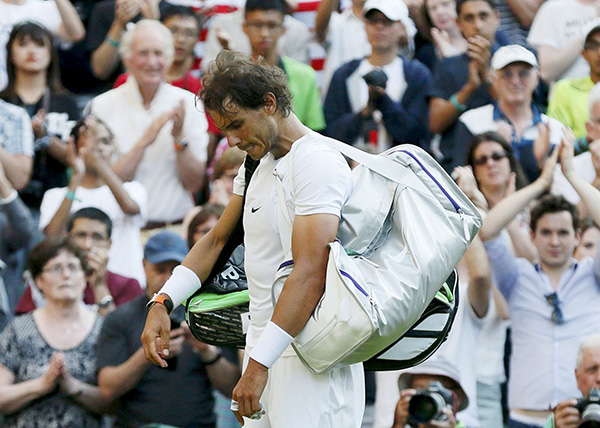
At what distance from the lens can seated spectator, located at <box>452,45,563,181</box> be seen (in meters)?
7.14

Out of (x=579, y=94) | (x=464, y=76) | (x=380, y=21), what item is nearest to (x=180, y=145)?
(x=380, y=21)

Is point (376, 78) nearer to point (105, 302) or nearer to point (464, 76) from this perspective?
point (464, 76)

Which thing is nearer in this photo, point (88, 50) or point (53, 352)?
point (53, 352)

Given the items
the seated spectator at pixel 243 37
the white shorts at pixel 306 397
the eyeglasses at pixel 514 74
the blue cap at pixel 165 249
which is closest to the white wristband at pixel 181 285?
the white shorts at pixel 306 397

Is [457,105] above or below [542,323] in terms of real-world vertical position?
above

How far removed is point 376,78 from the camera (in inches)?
288

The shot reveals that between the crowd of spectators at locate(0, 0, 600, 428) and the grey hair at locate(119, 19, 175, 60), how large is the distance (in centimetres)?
1

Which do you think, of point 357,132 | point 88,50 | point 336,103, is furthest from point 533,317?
point 88,50

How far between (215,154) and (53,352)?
2190 mm

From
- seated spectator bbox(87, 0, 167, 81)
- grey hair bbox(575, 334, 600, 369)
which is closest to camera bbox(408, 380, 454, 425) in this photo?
grey hair bbox(575, 334, 600, 369)

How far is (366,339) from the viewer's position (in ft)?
11.7

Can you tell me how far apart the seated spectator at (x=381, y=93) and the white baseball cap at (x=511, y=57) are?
647 millimetres

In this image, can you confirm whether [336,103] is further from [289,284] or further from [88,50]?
[289,284]

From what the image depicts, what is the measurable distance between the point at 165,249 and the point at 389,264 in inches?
104
